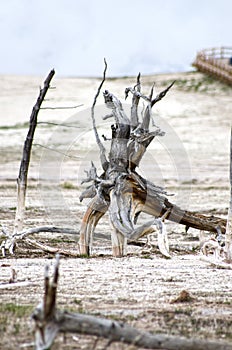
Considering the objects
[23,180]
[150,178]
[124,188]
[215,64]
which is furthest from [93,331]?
[215,64]

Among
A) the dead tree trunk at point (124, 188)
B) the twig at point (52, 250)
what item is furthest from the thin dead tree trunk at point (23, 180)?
the dead tree trunk at point (124, 188)

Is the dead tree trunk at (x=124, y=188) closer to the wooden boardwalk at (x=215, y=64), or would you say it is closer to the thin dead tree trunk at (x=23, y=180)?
the thin dead tree trunk at (x=23, y=180)

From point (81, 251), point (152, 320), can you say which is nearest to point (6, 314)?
point (152, 320)

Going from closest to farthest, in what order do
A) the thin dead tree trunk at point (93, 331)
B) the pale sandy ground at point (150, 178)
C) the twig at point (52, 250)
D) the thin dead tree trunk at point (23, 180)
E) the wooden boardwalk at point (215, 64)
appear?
the thin dead tree trunk at point (93, 331), the pale sandy ground at point (150, 178), the twig at point (52, 250), the thin dead tree trunk at point (23, 180), the wooden boardwalk at point (215, 64)

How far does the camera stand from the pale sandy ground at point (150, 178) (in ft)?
21.1

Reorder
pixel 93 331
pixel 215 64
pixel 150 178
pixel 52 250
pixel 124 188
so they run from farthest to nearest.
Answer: pixel 215 64 < pixel 150 178 < pixel 52 250 < pixel 124 188 < pixel 93 331

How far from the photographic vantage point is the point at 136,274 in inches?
328

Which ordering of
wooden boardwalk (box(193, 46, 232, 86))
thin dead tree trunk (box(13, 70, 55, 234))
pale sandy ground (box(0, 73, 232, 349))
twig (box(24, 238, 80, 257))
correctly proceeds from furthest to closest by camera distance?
wooden boardwalk (box(193, 46, 232, 86))
thin dead tree trunk (box(13, 70, 55, 234))
twig (box(24, 238, 80, 257))
pale sandy ground (box(0, 73, 232, 349))

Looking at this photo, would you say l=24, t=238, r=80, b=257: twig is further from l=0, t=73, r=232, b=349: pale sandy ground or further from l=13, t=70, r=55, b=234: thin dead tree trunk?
l=13, t=70, r=55, b=234: thin dead tree trunk

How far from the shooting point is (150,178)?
25.0 metres

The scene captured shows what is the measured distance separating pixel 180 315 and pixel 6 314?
1.30 metres

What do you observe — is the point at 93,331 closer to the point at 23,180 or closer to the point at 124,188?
the point at 124,188

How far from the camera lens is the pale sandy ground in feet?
21.1

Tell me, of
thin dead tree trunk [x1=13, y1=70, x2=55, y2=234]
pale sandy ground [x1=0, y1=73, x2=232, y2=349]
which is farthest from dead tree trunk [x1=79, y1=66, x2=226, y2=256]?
thin dead tree trunk [x1=13, y1=70, x2=55, y2=234]
